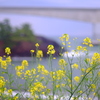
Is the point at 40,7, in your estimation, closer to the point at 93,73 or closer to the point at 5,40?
the point at 5,40

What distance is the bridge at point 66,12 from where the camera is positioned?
5.52 m

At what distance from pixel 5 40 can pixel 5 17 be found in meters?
0.65

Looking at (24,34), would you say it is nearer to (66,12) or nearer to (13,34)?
(13,34)

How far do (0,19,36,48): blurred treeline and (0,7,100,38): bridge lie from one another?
379 mm

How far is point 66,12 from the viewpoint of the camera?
562cm

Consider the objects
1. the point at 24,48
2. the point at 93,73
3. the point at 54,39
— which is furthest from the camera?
the point at 24,48

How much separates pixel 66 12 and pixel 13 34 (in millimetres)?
1342

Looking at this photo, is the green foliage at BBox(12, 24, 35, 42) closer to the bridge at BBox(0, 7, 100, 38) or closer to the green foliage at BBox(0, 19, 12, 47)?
the green foliage at BBox(0, 19, 12, 47)

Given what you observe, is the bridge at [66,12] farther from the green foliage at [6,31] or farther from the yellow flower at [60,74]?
the yellow flower at [60,74]

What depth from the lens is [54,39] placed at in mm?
5301

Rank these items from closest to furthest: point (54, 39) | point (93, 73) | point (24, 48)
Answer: point (93, 73)
point (54, 39)
point (24, 48)

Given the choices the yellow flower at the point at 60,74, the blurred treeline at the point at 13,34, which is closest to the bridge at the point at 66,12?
the blurred treeline at the point at 13,34

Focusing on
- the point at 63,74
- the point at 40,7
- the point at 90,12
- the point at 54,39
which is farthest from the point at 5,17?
the point at 63,74

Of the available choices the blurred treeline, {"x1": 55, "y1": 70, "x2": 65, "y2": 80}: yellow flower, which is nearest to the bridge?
the blurred treeline
